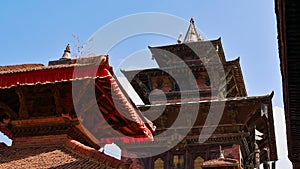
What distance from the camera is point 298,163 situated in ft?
35.0

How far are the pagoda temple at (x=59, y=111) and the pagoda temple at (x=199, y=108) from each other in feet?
30.8

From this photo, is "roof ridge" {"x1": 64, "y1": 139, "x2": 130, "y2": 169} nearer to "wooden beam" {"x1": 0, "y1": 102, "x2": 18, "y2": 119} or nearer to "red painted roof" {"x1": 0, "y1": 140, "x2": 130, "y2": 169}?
"red painted roof" {"x1": 0, "y1": 140, "x2": 130, "y2": 169}

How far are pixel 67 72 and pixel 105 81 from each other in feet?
1.83

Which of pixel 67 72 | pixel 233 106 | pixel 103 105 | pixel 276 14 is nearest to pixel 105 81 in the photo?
pixel 67 72

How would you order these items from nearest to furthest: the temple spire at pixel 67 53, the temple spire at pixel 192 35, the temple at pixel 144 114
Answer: the temple at pixel 144 114 < the temple spire at pixel 67 53 < the temple spire at pixel 192 35

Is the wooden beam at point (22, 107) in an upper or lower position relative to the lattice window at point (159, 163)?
lower

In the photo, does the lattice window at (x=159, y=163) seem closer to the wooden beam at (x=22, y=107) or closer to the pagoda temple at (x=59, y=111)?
the pagoda temple at (x=59, y=111)

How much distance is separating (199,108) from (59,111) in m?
12.7

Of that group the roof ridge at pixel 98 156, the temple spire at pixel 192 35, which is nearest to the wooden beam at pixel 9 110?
the roof ridge at pixel 98 156

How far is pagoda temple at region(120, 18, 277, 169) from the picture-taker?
57.9 ft

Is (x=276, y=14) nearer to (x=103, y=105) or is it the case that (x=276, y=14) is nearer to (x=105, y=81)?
(x=105, y=81)

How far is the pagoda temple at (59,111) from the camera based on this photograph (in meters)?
5.36

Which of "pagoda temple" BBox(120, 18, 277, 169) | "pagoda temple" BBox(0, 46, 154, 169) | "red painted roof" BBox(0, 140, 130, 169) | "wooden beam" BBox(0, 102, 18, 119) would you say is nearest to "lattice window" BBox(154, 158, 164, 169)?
"pagoda temple" BBox(120, 18, 277, 169)

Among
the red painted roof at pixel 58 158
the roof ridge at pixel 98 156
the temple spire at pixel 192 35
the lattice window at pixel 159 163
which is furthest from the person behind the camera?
the temple spire at pixel 192 35
